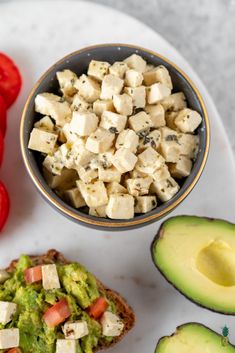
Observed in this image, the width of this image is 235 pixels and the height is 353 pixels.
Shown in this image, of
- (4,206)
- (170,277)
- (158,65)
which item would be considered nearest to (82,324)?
(170,277)

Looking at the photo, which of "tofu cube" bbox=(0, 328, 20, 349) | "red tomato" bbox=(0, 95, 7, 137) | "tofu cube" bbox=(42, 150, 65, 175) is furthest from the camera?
"red tomato" bbox=(0, 95, 7, 137)

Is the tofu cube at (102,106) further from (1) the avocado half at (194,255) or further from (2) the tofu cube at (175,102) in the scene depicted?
(1) the avocado half at (194,255)

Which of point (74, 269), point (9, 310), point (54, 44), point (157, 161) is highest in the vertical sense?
point (54, 44)

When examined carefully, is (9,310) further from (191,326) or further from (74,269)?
(191,326)

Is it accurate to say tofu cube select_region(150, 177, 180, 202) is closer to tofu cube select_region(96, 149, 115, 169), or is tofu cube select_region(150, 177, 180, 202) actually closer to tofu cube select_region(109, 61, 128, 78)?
tofu cube select_region(96, 149, 115, 169)

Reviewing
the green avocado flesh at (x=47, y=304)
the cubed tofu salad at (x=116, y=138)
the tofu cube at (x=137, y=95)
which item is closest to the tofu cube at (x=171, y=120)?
the cubed tofu salad at (x=116, y=138)

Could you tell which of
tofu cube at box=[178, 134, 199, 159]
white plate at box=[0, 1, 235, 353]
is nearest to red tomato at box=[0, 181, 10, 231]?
white plate at box=[0, 1, 235, 353]

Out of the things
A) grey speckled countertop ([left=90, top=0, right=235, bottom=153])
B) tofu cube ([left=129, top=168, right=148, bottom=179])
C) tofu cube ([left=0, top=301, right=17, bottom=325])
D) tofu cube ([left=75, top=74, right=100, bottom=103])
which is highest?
grey speckled countertop ([left=90, top=0, right=235, bottom=153])

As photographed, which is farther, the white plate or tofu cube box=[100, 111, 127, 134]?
the white plate
